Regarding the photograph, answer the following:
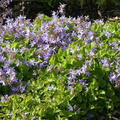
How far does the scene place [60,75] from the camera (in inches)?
129

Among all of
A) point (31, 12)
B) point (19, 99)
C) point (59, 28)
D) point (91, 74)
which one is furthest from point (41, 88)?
point (31, 12)

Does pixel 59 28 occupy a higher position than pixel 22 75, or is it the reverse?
pixel 59 28

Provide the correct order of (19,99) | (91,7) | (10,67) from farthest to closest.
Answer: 1. (91,7)
2. (10,67)
3. (19,99)

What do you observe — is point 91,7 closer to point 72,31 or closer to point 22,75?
point 72,31

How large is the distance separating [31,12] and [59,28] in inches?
99.1

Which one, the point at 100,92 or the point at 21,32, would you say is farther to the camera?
the point at 21,32

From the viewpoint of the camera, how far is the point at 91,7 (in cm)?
614

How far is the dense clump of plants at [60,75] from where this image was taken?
3113 millimetres

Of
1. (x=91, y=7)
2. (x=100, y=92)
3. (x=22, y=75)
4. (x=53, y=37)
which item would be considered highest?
(x=91, y=7)

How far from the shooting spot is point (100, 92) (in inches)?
127

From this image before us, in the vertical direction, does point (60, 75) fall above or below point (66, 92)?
above

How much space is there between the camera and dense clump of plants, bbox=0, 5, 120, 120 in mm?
3113

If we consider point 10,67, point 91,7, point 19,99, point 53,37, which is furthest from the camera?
point 91,7

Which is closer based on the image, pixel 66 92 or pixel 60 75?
pixel 66 92
